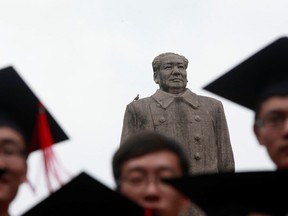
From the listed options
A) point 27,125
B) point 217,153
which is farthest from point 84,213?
point 217,153

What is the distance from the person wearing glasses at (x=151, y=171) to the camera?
4109mm

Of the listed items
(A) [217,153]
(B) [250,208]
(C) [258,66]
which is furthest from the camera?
(A) [217,153]

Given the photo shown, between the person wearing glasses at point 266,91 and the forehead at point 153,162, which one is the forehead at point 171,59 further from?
the forehead at point 153,162

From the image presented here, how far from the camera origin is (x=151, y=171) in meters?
4.16

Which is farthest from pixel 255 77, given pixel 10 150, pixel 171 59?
pixel 171 59

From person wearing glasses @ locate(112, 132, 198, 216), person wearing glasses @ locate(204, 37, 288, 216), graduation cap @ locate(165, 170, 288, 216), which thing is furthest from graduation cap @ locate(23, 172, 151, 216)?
person wearing glasses @ locate(204, 37, 288, 216)

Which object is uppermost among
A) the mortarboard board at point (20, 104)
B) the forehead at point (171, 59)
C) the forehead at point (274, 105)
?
the forehead at point (171, 59)

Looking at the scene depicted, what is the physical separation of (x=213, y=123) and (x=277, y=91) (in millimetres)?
5654

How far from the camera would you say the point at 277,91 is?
4.37 meters

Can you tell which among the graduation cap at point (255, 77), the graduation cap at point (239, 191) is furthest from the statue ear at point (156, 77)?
the graduation cap at point (239, 191)

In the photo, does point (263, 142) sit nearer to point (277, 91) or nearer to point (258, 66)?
point (277, 91)

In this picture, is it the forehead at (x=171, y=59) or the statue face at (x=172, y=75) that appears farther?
the forehead at (x=171, y=59)

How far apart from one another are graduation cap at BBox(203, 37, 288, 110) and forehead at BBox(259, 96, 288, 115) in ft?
0.49

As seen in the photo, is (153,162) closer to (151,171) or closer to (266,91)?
(151,171)
